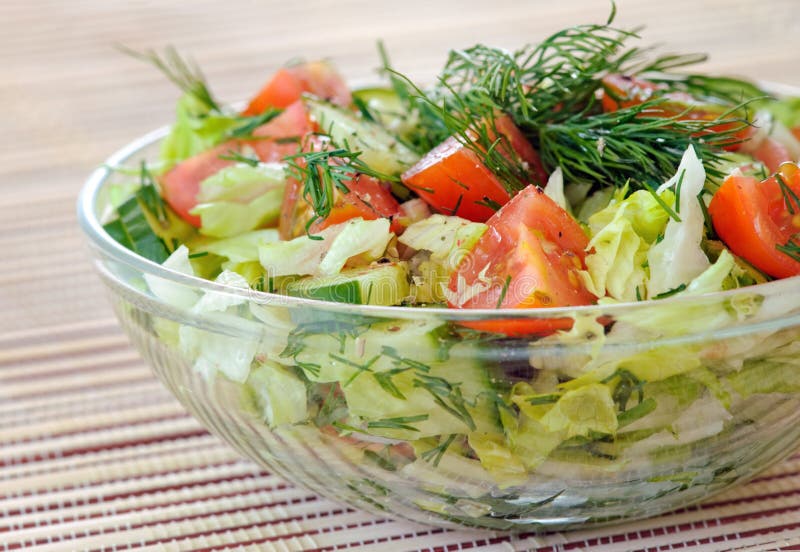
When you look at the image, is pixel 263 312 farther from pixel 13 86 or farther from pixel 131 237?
pixel 13 86

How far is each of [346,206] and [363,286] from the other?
164 mm

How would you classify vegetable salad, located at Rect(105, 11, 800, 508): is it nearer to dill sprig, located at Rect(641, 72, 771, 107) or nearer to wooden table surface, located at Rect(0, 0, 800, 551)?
dill sprig, located at Rect(641, 72, 771, 107)

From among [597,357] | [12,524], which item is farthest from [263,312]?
[12,524]

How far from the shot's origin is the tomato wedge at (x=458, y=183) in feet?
4.13

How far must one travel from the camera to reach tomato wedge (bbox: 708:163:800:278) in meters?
1.10

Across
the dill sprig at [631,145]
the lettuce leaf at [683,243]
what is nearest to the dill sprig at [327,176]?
the dill sprig at [631,145]

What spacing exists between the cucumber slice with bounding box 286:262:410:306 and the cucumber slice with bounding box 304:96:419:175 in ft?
0.70

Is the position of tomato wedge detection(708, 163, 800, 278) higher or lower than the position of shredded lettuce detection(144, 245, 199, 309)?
higher

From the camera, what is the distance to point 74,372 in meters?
1.83

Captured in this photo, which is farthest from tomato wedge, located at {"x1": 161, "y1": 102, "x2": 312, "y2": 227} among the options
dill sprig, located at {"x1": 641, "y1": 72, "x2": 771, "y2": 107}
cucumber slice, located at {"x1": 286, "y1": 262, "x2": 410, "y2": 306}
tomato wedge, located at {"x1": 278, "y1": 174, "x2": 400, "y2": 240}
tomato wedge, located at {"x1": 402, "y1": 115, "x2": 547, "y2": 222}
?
dill sprig, located at {"x1": 641, "y1": 72, "x2": 771, "y2": 107}

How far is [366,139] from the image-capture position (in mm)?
1413

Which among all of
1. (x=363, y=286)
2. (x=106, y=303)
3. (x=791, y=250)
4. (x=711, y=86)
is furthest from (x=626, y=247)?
(x=106, y=303)

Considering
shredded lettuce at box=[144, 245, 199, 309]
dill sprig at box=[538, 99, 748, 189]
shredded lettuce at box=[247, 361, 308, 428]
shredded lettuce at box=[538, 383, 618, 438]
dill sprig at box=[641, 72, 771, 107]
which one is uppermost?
dill sprig at box=[538, 99, 748, 189]

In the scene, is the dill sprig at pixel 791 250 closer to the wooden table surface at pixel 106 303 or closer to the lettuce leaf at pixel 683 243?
the lettuce leaf at pixel 683 243
